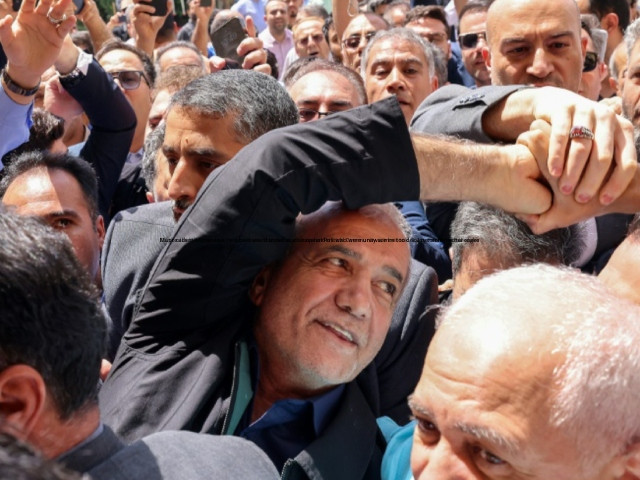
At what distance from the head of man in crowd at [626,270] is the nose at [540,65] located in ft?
4.42

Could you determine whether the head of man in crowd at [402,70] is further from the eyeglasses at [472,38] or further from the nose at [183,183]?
the nose at [183,183]

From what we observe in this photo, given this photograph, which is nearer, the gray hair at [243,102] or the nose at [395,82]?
the gray hair at [243,102]

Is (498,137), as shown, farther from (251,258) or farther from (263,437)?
(263,437)

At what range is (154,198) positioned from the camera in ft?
11.2

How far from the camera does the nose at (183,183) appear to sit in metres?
2.72

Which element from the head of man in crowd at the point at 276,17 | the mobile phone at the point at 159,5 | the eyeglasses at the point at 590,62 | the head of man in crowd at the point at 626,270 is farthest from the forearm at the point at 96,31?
the head of man in crowd at the point at 626,270

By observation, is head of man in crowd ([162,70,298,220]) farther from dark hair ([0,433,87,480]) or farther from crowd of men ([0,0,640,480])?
dark hair ([0,433,87,480])

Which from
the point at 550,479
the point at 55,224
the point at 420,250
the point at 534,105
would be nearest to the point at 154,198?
the point at 55,224

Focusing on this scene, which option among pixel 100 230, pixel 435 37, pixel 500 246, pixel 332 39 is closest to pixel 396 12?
pixel 332 39

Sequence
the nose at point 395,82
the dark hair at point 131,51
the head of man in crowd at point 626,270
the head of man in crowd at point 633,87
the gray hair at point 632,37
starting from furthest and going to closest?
the dark hair at point 131,51 → the nose at point 395,82 → the gray hair at point 632,37 → the head of man in crowd at point 633,87 → the head of man in crowd at point 626,270

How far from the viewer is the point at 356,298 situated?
2.10 m

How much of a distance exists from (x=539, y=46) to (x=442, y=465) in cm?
229

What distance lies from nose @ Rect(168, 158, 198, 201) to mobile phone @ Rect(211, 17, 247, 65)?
11.2 feet

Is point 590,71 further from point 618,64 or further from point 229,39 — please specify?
point 229,39
